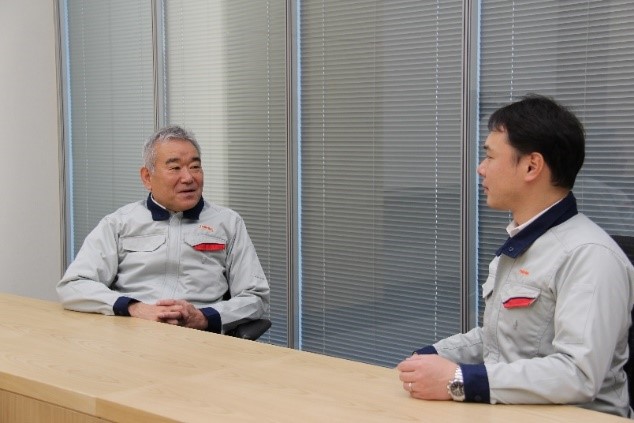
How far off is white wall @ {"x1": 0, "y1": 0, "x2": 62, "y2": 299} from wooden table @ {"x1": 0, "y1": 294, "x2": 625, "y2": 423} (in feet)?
10.7

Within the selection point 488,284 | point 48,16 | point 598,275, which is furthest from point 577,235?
point 48,16

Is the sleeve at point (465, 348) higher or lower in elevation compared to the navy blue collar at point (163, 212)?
lower

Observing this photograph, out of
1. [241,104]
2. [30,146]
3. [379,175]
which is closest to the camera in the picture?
[379,175]

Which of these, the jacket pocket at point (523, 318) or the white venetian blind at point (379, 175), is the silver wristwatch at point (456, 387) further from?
the white venetian blind at point (379, 175)

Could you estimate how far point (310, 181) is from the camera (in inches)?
181

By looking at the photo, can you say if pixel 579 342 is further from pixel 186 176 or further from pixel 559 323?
pixel 186 176

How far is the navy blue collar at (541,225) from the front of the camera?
2268 mm

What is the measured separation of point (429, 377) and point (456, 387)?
7 cm

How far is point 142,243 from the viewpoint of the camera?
140 inches

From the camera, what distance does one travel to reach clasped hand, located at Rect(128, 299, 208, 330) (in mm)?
3175

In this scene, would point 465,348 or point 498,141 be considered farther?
point 465,348

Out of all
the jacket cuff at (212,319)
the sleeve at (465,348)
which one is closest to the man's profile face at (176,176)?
the jacket cuff at (212,319)

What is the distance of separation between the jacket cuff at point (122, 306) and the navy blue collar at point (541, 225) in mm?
1492

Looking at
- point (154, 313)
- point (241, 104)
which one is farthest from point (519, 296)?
point (241, 104)
